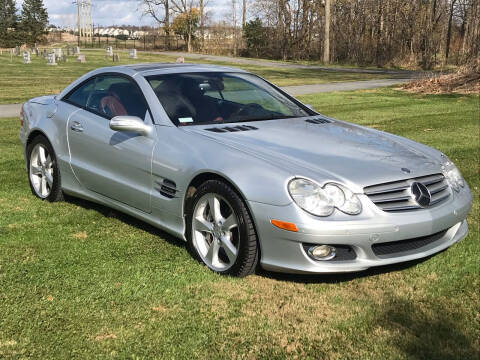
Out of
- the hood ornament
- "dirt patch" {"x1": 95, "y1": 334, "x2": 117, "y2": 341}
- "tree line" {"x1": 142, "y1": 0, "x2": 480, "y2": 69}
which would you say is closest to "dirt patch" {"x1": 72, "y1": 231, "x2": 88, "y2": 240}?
"dirt patch" {"x1": 95, "y1": 334, "x2": 117, "y2": 341}

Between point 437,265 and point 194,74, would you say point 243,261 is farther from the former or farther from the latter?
point 194,74

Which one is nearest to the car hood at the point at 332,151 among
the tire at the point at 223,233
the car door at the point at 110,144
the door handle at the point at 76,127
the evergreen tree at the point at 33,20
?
the tire at the point at 223,233

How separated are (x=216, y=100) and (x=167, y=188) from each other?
106 cm

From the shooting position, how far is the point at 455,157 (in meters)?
8.89

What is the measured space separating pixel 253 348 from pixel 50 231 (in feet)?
8.88

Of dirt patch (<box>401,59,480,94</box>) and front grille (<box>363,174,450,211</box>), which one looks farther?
dirt patch (<box>401,59,480,94</box>)

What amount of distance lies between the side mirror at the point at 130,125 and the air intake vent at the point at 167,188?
425mm

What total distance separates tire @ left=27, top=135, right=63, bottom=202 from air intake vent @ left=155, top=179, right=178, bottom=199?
1663 millimetres

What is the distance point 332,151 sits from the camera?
4.33 metres

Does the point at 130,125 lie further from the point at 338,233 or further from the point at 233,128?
the point at 338,233

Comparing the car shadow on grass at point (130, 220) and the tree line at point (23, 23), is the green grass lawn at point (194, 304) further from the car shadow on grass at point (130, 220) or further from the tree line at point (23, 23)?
the tree line at point (23, 23)

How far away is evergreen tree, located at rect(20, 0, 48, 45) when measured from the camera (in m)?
74.9

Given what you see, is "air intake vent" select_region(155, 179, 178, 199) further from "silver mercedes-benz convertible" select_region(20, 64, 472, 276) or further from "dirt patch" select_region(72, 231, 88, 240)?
"dirt patch" select_region(72, 231, 88, 240)

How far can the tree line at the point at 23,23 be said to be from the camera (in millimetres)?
72125
